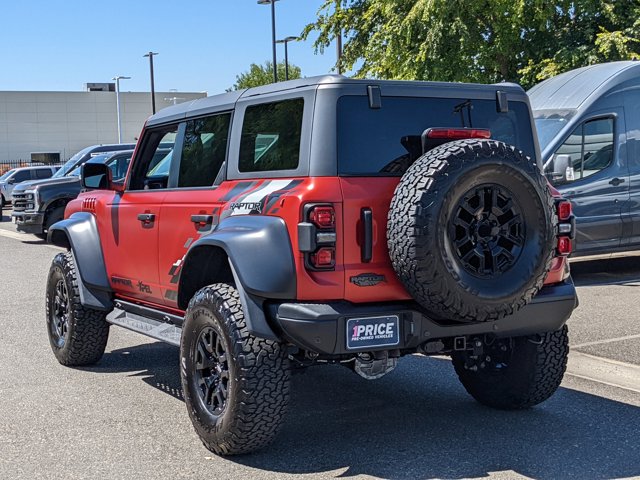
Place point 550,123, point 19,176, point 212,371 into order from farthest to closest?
point 19,176
point 550,123
point 212,371

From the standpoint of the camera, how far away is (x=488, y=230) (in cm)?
474

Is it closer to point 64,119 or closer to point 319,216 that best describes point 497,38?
point 319,216

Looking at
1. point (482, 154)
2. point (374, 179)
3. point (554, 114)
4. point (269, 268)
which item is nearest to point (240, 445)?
point (269, 268)

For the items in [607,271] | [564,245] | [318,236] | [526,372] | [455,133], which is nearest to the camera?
[318,236]

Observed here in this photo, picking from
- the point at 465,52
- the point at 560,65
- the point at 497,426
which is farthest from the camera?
the point at 465,52

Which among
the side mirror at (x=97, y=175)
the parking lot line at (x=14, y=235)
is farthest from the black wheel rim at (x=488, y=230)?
the parking lot line at (x=14, y=235)

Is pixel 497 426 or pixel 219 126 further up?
pixel 219 126

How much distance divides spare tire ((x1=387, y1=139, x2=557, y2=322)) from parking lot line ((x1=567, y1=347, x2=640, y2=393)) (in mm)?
2127

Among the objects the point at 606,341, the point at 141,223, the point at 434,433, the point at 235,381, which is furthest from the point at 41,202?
the point at 235,381

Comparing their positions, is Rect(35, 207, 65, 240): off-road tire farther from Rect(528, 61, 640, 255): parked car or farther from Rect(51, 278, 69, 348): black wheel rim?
Rect(51, 278, 69, 348): black wheel rim

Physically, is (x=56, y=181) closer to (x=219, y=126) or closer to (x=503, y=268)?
(x=219, y=126)

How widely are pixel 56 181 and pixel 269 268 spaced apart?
53.5 ft

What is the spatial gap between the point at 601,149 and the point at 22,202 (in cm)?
1314

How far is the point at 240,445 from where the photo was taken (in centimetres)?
489
